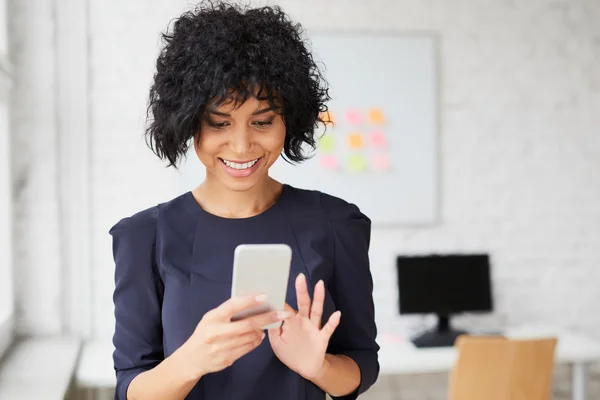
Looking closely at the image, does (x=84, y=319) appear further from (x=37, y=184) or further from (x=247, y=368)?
(x=247, y=368)

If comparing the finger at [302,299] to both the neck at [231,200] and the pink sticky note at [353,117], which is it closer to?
the neck at [231,200]

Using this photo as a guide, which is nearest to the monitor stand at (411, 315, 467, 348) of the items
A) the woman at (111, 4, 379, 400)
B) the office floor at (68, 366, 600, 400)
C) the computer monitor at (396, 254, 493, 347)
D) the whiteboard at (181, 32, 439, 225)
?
the computer monitor at (396, 254, 493, 347)

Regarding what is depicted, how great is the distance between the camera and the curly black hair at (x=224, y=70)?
1002 millimetres

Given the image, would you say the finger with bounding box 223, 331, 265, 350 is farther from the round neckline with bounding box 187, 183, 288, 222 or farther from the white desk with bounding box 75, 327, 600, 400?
the white desk with bounding box 75, 327, 600, 400

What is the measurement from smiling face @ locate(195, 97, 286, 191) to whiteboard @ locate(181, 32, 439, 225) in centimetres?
253

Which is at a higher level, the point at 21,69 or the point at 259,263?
the point at 21,69

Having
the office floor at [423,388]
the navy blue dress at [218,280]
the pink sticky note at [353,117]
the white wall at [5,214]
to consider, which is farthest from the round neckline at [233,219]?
the office floor at [423,388]

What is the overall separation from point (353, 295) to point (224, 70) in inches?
16.5

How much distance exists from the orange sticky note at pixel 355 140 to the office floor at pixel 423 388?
1.27 meters

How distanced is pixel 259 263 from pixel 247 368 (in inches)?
9.9

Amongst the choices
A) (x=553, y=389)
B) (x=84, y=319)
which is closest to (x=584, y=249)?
(x=553, y=389)

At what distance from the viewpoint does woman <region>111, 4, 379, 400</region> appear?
1.00 metres

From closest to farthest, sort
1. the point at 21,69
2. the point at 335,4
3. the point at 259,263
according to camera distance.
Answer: the point at 259,263 < the point at 21,69 < the point at 335,4

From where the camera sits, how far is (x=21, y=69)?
3.29 meters
